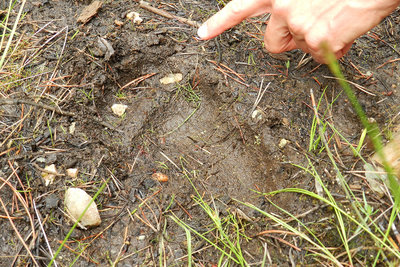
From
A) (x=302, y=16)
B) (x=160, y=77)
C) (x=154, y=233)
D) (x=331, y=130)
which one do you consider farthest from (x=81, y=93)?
(x=331, y=130)

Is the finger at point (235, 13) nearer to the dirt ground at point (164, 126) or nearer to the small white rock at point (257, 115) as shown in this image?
the dirt ground at point (164, 126)

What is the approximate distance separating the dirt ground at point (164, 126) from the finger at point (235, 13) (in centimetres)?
21

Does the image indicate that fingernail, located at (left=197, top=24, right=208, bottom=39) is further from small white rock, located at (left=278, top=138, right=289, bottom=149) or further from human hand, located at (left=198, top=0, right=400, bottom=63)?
small white rock, located at (left=278, top=138, right=289, bottom=149)

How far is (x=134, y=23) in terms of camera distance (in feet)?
7.90

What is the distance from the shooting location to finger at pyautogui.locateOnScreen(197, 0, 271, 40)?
202cm

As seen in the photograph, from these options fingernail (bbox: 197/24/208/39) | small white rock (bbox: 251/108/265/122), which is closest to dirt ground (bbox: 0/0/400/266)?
small white rock (bbox: 251/108/265/122)

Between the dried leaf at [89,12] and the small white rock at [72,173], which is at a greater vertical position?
the dried leaf at [89,12]

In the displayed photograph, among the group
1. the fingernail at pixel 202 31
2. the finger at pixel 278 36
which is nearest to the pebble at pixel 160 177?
the fingernail at pixel 202 31

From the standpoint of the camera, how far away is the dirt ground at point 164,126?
182 cm

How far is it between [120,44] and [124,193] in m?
1.03

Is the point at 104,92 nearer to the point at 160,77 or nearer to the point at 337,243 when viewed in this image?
the point at 160,77

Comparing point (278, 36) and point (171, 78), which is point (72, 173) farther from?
point (278, 36)

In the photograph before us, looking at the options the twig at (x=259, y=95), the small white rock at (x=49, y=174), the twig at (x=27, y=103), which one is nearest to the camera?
the small white rock at (x=49, y=174)

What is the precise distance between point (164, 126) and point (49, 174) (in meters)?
0.79
